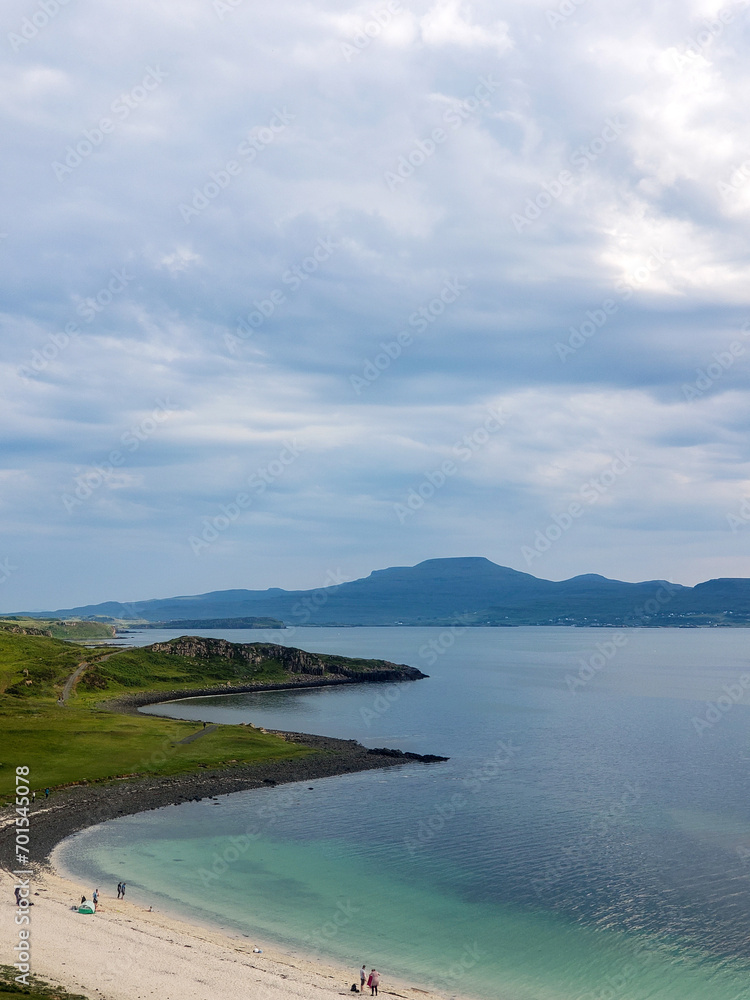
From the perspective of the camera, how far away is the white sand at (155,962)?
1490 inches

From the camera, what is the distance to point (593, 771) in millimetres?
99812

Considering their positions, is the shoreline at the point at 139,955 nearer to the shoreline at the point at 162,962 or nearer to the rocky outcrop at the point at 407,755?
the shoreline at the point at 162,962

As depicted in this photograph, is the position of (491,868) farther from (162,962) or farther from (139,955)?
(139,955)

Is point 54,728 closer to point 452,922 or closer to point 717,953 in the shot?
point 452,922

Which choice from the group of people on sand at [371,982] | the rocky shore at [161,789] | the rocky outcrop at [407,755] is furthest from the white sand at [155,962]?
the rocky outcrop at [407,755]

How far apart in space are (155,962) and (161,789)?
1809 inches

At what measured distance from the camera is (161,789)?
84750 millimetres

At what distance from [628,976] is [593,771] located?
194 feet

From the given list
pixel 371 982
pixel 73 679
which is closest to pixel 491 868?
pixel 371 982

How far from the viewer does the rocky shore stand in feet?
226

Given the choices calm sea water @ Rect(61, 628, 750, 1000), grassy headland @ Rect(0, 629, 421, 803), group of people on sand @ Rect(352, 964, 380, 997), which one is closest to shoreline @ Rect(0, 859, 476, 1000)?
group of people on sand @ Rect(352, 964, 380, 997)

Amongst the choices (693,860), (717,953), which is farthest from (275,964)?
(693,860)

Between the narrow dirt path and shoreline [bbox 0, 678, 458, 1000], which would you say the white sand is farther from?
the narrow dirt path

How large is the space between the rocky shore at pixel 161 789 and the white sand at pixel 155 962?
51.0ft
